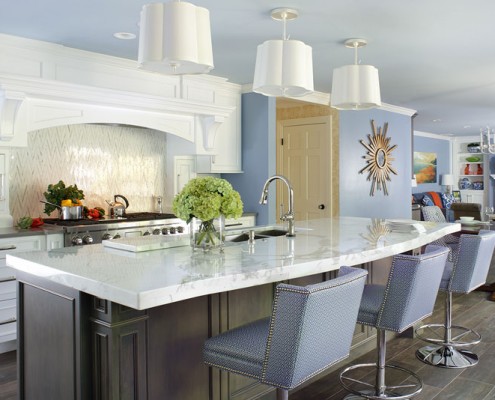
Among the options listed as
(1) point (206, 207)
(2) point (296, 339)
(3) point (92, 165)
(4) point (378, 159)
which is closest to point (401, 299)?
(2) point (296, 339)

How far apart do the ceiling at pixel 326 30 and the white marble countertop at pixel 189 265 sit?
4.93ft

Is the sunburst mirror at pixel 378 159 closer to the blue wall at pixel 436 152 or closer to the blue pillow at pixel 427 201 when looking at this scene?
the blue pillow at pixel 427 201

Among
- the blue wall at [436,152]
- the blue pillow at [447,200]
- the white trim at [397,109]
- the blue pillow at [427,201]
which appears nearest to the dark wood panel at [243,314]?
the white trim at [397,109]

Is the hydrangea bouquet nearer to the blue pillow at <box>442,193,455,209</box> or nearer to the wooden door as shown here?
the wooden door

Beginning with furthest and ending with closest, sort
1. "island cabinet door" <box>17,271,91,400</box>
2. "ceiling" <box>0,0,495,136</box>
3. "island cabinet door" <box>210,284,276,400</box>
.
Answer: "ceiling" <box>0,0,495,136</box>, "island cabinet door" <box>210,284,276,400</box>, "island cabinet door" <box>17,271,91,400</box>

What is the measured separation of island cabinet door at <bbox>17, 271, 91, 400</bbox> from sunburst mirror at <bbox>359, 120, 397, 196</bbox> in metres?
5.45

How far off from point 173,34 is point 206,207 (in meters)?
0.82

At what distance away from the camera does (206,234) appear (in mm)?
2641

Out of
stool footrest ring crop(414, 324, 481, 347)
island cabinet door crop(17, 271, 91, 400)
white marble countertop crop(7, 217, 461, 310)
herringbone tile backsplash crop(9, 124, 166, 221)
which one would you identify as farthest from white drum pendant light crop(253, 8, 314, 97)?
herringbone tile backsplash crop(9, 124, 166, 221)

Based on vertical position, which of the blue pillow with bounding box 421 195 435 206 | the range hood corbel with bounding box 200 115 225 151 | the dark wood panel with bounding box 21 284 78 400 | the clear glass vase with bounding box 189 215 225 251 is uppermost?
the range hood corbel with bounding box 200 115 225 151

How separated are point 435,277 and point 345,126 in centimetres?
433

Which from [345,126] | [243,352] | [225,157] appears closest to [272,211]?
[225,157]

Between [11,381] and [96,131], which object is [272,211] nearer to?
[96,131]

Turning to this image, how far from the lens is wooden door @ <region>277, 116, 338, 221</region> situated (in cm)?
684
